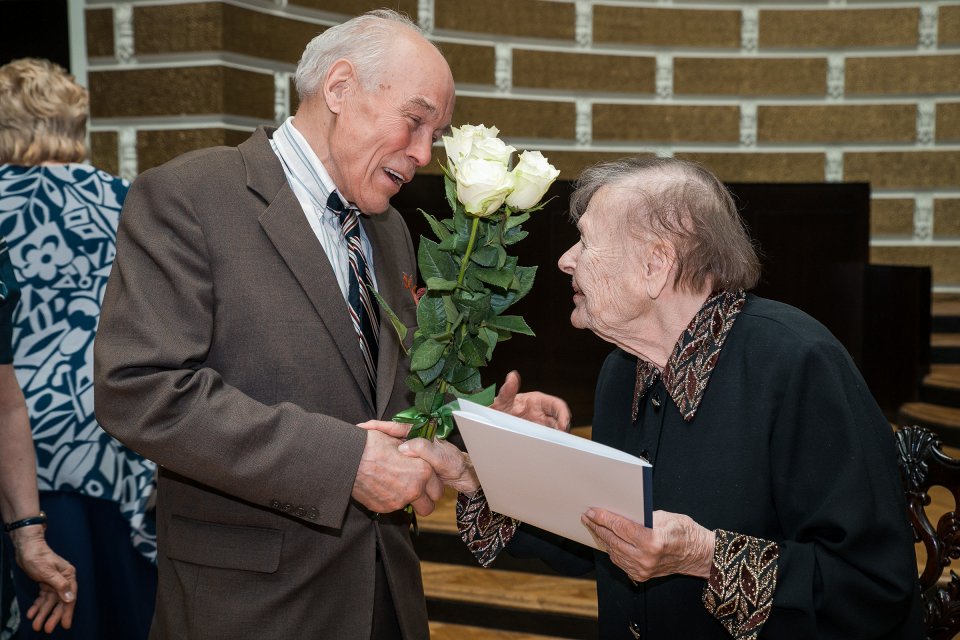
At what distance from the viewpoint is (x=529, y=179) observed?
4.79ft

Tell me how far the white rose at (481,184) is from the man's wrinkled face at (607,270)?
0.87 ft

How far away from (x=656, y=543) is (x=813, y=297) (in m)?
4.96

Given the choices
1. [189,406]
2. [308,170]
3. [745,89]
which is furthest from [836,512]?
[745,89]

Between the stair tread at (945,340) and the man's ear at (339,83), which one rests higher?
the man's ear at (339,83)

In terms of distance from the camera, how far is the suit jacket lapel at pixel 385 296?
5.67 ft

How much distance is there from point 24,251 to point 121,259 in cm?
104

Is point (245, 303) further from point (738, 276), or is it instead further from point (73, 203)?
point (73, 203)

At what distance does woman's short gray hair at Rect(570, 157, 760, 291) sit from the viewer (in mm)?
1581

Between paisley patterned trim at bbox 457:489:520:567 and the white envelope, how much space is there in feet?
0.96

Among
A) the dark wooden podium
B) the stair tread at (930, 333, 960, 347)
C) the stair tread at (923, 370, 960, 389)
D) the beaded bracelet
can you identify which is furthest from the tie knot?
the stair tread at (930, 333, 960, 347)

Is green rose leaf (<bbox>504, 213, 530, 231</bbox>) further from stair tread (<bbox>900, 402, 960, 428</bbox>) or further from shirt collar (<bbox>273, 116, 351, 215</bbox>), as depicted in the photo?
stair tread (<bbox>900, 402, 960, 428</bbox>)

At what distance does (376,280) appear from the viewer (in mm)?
1912

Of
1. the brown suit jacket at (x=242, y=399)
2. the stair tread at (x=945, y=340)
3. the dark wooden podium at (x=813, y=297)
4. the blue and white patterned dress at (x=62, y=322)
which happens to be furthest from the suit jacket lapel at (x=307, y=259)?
the stair tread at (x=945, y=340)

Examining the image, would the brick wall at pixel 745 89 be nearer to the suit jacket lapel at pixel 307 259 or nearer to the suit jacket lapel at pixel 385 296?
the suit jacket lapel at pixel 385 296
